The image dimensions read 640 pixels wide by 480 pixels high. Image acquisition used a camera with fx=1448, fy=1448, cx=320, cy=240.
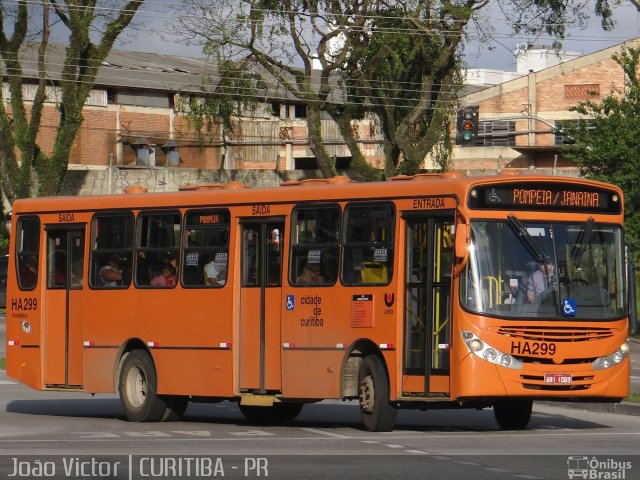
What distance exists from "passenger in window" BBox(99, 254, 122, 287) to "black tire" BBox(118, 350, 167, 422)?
39.8 inches

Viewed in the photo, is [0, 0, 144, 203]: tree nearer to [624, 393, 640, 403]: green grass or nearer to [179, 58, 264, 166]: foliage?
[179, 58, 264, 166]: foliage

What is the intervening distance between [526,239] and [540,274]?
0.42 meters

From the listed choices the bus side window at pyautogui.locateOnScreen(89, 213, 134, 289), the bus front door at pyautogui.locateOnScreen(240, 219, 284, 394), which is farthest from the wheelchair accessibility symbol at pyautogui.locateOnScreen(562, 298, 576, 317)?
the bus side window at pyautogui.locateOnScreen(89, 213, 134, 289)

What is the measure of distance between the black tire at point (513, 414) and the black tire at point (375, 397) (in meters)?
1.67

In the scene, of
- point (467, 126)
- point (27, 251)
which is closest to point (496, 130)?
point (467, 126)

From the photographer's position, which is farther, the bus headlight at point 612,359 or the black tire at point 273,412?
the black tire at point 273,412

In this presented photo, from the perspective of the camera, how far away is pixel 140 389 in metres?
19.5

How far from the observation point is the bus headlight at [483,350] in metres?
15.8

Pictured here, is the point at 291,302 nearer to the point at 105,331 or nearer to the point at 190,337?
the point at 190,337

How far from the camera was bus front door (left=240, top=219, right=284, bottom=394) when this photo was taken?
1803cm

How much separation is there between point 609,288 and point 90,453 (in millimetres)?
6316

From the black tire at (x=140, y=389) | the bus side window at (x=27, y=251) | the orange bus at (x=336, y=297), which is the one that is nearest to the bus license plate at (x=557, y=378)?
the orange bus at (x=336, y=297)

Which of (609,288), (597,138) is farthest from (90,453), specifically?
(597,138)

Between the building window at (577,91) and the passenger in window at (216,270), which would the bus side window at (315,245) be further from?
the building window at (577,91)
